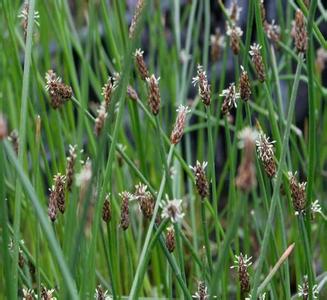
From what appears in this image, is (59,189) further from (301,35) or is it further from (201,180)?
(301,35)

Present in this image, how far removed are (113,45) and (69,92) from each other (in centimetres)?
56

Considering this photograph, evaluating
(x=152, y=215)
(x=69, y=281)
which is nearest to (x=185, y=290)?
(x=152, y=215)

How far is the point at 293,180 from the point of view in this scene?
923mm

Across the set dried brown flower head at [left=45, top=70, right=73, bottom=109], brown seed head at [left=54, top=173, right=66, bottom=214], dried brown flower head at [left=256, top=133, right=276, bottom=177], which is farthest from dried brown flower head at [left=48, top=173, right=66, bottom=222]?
dried brown flower head at [left=256, top=133, right=276, bottom=177]

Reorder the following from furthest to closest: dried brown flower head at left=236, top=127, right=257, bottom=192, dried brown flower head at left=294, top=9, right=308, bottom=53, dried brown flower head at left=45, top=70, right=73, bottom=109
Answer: dried brown flower head at left=45, top=70, right=73, bottom=109 < dried brown flower head at left=294, top=9, right=308, bottom=53 < dried brown flower head at left=236, top=127, right=257, bottom=192

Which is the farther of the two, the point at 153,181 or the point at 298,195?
the point at 153,181

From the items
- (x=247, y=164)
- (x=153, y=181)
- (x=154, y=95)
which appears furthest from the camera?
(x=153, y=181)

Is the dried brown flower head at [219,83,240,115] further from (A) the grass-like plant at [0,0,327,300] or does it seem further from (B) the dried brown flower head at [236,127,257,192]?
(B) the dried brown flower head at [236,127,257,192]

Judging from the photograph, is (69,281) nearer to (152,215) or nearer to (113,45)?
(152,215)

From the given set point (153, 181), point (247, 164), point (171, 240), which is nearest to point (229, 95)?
point (171, 240)

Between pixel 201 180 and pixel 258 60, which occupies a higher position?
pixel 258 60

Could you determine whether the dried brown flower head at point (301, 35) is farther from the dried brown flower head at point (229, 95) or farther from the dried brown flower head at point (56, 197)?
the dried brown flower head at point (56, 197)

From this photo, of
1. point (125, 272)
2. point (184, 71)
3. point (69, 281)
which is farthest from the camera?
point (184, 71)

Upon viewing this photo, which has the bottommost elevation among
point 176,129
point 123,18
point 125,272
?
point 125,272
